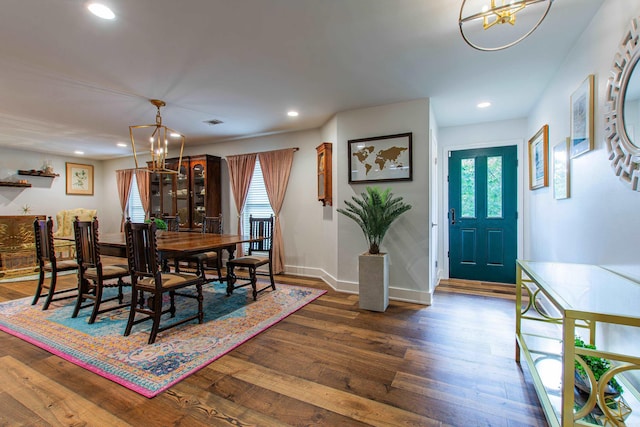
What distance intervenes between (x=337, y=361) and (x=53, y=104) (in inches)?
176

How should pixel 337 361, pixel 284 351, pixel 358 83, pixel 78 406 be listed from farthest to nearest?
pixel 358 83, pixel 284 351, pixel 337 361, pixel 78 406

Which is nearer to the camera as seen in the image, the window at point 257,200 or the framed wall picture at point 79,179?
the window at point 257,200

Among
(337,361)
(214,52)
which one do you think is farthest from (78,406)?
(214,52)

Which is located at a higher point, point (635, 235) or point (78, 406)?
point (635, 235)

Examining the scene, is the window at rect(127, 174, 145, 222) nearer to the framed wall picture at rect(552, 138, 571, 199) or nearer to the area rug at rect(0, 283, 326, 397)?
the area rug at rect(0, 283, 326, 397)

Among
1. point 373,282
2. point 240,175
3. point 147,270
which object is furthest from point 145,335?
point 240,175

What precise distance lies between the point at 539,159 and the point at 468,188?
1.15 metres

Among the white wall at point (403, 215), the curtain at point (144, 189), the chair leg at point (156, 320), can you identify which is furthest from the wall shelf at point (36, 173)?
the white wall at point (403, 215)

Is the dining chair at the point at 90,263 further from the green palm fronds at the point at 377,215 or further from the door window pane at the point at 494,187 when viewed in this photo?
the door window pane at the point at 494,187

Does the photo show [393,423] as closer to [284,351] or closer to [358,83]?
[284,351]

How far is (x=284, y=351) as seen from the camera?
2254 mm

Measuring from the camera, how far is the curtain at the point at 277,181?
16.0 feet

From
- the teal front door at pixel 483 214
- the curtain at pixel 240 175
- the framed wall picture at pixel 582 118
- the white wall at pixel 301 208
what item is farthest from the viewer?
the curtain at pixel 240 175

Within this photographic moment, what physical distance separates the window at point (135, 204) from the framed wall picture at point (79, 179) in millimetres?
1250
